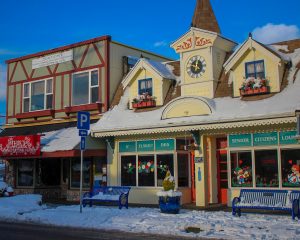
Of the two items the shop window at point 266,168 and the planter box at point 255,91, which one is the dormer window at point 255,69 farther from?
the shop window at point 266,168

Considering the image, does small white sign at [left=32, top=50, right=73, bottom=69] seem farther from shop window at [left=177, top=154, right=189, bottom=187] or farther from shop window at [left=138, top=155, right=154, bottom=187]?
shop window at [left=177, top=154, right=189, bottom=187]

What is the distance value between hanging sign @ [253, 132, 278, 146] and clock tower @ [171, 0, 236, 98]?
9.22 feet

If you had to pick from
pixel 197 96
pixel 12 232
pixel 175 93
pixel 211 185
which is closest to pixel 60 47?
pixel 175 93

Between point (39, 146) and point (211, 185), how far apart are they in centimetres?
811

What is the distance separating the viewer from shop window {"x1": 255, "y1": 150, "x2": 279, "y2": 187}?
1611 centimetres

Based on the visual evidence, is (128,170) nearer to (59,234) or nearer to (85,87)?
(85,87)

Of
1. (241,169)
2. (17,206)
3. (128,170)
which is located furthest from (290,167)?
(17,206)

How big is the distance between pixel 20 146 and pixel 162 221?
10.7 meters

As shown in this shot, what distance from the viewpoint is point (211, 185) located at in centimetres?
1816

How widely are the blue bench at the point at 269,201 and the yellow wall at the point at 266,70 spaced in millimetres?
4259

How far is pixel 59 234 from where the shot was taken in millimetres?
12062

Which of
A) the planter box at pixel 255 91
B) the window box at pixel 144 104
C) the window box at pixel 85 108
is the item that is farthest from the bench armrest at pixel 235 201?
the window box at pixel 85 108

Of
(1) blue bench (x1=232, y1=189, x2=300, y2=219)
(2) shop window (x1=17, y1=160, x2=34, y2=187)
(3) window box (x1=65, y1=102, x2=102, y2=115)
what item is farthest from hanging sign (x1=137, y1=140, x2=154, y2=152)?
(2) shop window (x1=17, y1=160, x2=34, y2=187)

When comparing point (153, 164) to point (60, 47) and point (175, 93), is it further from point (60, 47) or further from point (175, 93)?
point (60, 47)
